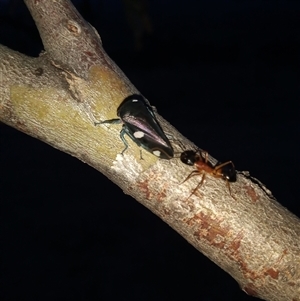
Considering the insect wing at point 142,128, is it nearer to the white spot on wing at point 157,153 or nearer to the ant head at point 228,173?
the white spot on wing at point 157,153

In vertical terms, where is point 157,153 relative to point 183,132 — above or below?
below

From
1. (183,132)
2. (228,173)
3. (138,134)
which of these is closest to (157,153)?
(138,134)

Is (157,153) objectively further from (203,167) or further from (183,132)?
(183,132)

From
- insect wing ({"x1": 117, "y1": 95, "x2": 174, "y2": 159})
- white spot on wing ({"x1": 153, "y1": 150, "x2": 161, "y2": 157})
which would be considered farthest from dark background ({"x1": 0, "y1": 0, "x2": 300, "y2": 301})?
white spot on wing ({"x1": 153, "y1": 150, "x2": 161, "y2": 157})

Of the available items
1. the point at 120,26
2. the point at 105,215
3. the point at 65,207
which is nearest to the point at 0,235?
the point at 65,207

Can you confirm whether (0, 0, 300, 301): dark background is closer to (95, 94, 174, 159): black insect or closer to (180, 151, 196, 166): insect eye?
(95, 94, 174, 159): black insect

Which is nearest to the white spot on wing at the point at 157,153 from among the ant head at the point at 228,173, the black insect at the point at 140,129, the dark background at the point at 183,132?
the black insect at the point at 140,129

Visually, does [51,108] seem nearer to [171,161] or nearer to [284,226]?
[171,161]
